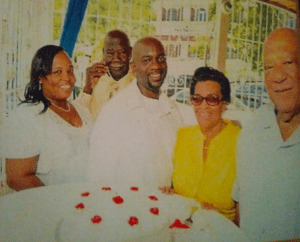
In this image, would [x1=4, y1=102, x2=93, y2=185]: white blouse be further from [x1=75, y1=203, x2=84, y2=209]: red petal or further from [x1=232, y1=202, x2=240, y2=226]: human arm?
[x1=232, y1=202, x2=240, y2=226]: human arm

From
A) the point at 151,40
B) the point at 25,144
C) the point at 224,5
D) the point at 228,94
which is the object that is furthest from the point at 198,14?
the point at 25,144

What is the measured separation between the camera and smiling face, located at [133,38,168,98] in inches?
93.7

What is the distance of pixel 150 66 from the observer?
2402mm

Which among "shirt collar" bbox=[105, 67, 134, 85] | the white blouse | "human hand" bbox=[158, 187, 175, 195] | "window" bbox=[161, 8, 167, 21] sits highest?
"window" bbox=[161, 8, 167, 21]

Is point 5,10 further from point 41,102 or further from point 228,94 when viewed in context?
point 228,94

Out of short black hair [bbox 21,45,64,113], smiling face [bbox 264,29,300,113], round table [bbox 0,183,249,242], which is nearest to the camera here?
round table [bbox 0,183,249,242]

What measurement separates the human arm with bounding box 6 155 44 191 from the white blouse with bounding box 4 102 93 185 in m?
0.03

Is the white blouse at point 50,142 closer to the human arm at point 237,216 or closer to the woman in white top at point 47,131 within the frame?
the woman in white top at point 47,131

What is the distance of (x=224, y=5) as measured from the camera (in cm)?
257

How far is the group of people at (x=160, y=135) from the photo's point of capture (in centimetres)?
223

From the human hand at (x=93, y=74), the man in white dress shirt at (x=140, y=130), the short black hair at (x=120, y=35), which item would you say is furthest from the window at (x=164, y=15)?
the human hand at (x=93, y=74)

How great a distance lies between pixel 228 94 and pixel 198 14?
65 cm

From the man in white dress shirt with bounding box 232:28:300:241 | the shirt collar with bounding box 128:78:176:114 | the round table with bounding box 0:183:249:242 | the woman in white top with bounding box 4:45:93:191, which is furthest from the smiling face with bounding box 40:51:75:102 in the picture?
the man in white dress shirt with bounding box 232:28:300:241

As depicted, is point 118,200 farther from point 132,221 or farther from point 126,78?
point 126,78
